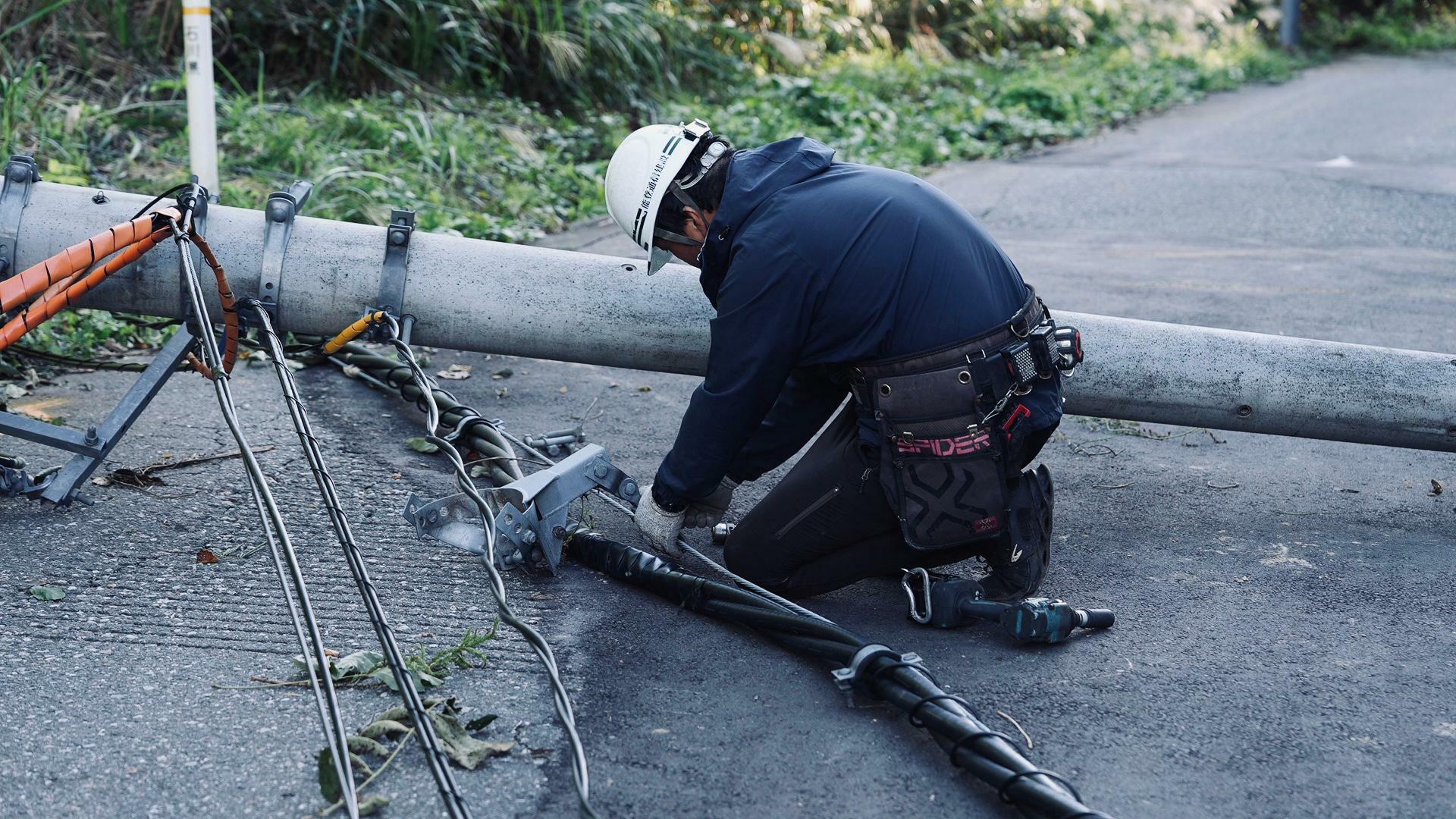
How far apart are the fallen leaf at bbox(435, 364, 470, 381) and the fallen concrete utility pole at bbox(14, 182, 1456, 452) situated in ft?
4.41

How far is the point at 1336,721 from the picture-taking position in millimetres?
3027

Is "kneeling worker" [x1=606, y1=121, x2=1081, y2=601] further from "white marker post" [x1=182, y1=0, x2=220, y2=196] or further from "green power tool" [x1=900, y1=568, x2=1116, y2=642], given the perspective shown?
"white marker post" [x1=182, y1=0, x2=220, y2=196]

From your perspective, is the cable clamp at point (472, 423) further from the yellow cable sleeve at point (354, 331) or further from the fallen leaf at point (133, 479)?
the fallen leaf at point (133, 479)

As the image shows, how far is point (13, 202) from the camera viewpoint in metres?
4.07

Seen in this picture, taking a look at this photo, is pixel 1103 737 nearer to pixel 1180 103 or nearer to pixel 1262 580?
pixel 1262 580

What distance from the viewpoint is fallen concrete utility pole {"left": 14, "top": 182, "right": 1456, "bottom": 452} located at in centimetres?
404

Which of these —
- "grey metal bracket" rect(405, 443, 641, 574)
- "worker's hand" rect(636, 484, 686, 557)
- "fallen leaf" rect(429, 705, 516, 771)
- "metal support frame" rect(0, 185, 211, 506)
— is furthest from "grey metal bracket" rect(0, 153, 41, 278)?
Answer: "fallen leaf" rect(429, 705, 516, 771)

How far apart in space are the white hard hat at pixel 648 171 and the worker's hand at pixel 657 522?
0.72 m

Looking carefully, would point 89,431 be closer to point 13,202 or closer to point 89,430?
point 89,430

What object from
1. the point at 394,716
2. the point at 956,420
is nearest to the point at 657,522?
the point at 956,420

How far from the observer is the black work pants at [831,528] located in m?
3.55

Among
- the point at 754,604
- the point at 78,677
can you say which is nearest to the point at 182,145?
the point at 78,677

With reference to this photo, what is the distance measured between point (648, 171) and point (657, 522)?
96 cm

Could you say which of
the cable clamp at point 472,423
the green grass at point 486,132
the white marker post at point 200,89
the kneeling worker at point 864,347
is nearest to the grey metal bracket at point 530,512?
the kneeling worker at point 864,347
